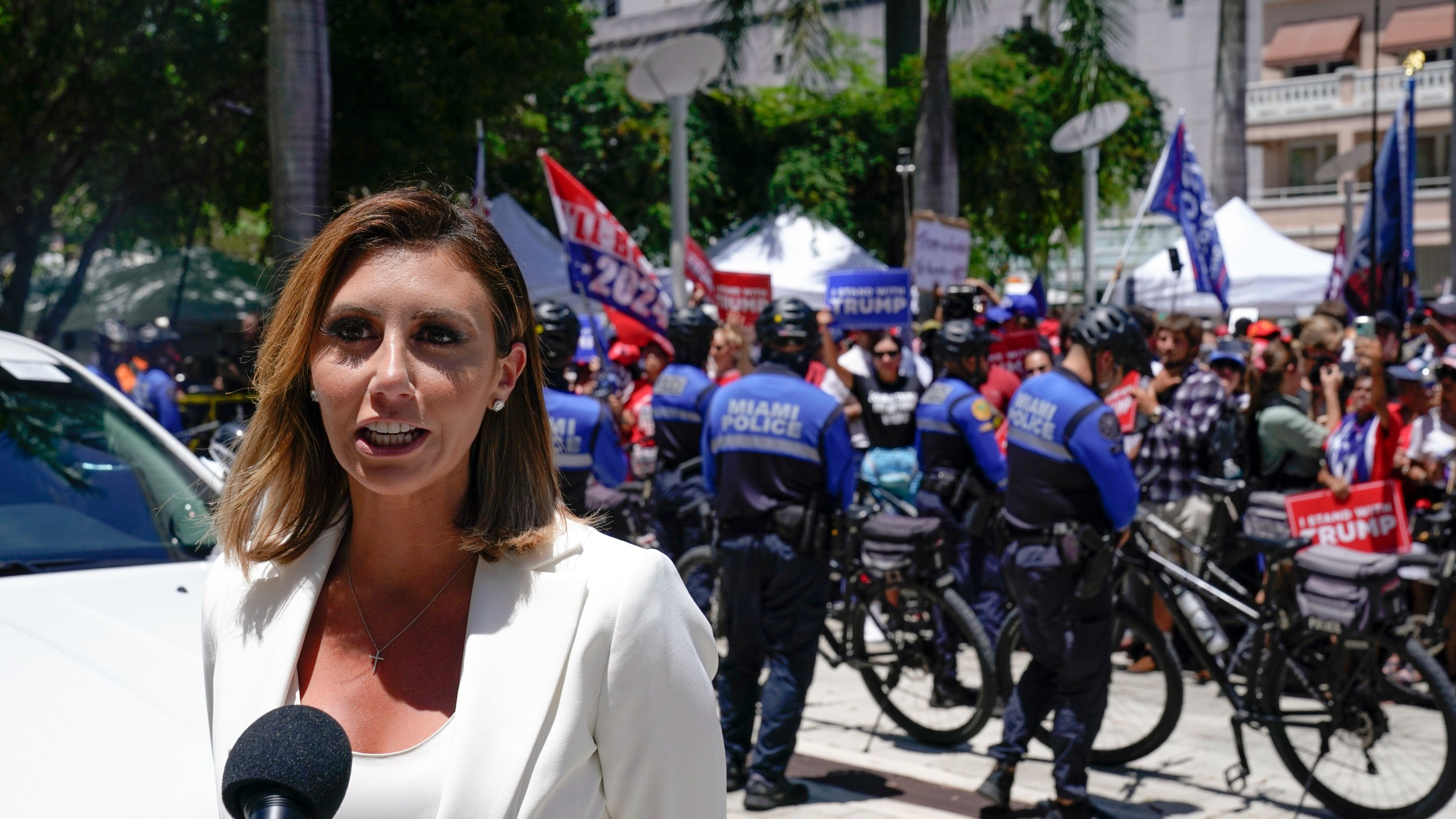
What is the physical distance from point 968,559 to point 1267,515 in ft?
5.41

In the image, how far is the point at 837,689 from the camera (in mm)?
8305

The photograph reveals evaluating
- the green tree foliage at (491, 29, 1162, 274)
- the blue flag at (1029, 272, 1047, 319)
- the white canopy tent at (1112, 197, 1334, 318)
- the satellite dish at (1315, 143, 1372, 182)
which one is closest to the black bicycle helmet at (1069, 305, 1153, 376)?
the blue flag at (1029, 272, 1047, 319)

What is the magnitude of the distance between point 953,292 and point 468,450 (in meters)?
9.43

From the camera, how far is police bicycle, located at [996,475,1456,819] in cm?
569

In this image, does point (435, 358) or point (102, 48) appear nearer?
point (435, 358)

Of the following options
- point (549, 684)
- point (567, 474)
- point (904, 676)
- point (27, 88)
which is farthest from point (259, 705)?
→ point (27, 88)

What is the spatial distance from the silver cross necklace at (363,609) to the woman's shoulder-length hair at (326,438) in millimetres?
66

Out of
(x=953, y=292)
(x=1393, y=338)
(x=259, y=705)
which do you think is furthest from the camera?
(x=953, y=292)

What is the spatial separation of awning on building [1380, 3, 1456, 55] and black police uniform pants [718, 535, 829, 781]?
36289mm

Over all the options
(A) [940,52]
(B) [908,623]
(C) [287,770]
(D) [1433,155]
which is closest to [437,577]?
(C) [287,770]

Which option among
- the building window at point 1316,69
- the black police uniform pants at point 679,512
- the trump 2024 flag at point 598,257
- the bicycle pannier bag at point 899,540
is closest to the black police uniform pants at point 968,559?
the bicycle pannier bag at point 899,540

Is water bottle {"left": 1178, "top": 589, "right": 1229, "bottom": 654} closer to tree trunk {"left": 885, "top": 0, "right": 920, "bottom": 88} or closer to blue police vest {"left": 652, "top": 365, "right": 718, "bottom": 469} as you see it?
blue police vest {"left": 652, "top": 365, "right": 718, "bottom": 469}

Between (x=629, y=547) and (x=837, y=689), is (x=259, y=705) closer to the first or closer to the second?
(x=629, y=547)

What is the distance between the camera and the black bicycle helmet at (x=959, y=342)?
815cm
